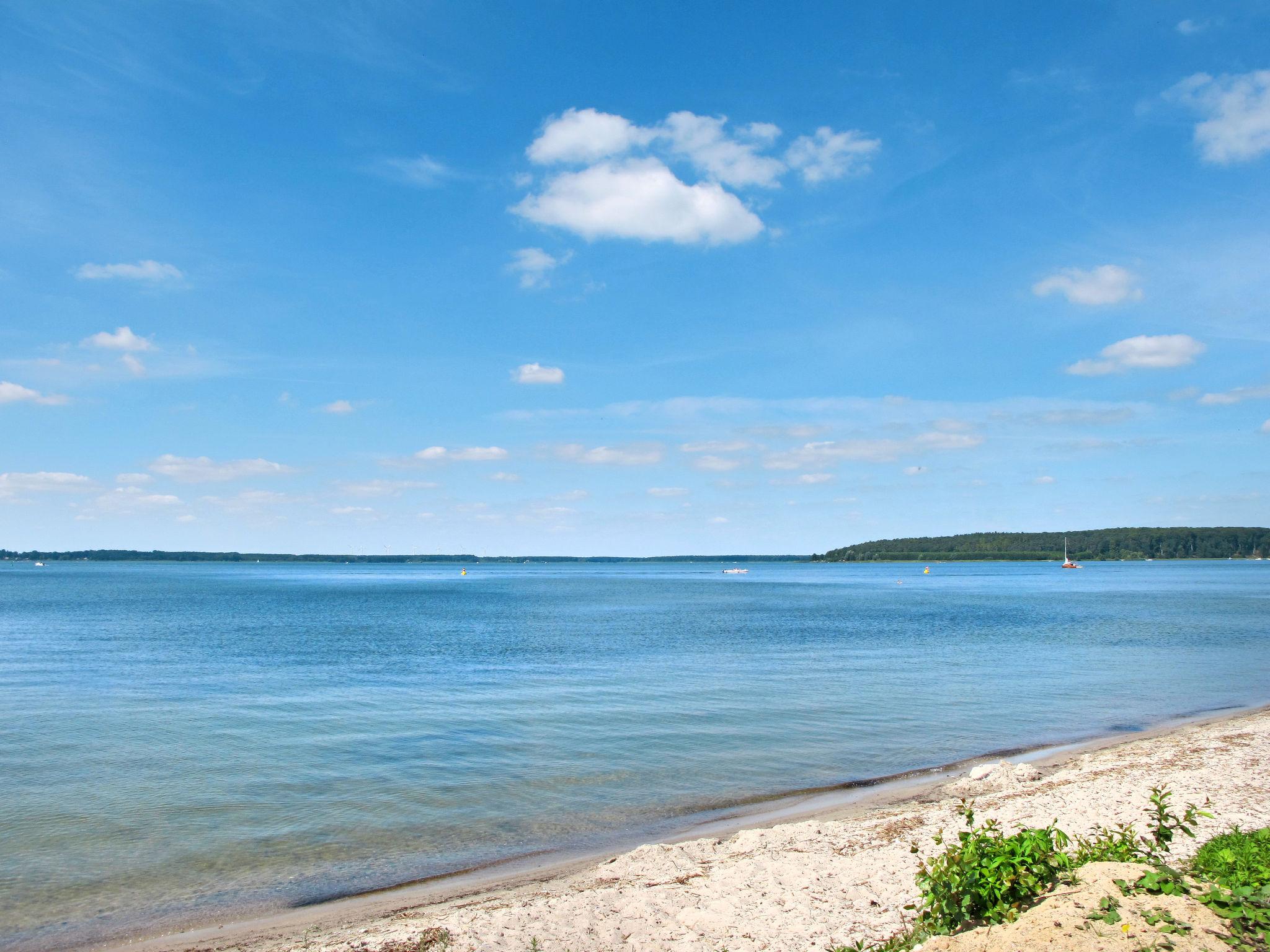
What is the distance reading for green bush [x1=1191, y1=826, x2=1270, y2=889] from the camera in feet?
19.4

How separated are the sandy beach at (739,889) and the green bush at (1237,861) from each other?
66.4 inches

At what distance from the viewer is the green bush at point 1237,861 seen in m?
5.91

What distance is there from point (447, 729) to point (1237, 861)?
16546 millimetres

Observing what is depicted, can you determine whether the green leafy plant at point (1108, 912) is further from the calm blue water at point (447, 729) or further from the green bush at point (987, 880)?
the calm blue water at point (447, 729)

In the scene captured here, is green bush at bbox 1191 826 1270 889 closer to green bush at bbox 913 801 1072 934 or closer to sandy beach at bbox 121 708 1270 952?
green bush at bbox 913 801 1072 934

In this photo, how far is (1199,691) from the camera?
82.4 ft

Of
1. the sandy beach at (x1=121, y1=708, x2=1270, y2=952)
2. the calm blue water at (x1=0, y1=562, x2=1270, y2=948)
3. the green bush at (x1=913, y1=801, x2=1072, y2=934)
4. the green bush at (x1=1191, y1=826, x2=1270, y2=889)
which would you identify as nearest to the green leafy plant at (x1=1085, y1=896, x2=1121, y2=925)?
the green bush at (x1=913, y1=801, x2=1072, y2=934)

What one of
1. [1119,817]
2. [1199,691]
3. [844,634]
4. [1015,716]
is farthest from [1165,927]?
[844,634]

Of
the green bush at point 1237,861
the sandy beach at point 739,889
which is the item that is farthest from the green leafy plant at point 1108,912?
the sandy beach at point 739,889

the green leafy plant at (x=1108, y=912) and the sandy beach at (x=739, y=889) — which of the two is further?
the sandy beach at (x=739, y=889)

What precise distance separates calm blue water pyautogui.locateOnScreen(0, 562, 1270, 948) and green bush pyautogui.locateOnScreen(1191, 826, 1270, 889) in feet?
25.2

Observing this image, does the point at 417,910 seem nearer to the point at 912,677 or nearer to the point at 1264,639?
the point at 912,677

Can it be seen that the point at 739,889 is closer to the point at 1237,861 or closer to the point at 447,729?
the point at 1237,861

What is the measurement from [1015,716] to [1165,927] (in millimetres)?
17244
